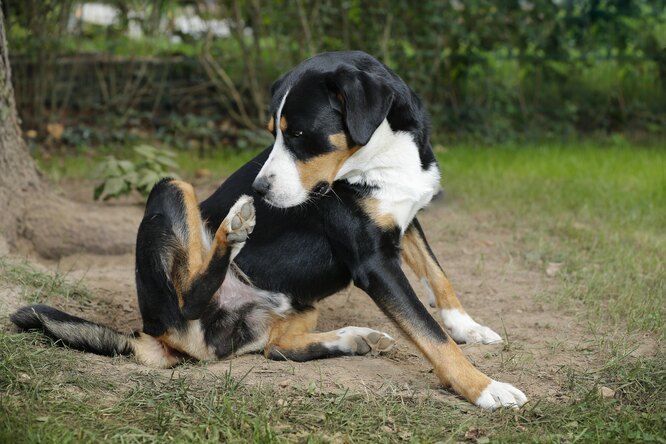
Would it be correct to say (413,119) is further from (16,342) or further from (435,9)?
(435,9)

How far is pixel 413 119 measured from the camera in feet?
13.4

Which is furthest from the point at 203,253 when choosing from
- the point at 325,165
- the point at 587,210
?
the point at 587,210

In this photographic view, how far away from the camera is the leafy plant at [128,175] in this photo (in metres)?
6.66

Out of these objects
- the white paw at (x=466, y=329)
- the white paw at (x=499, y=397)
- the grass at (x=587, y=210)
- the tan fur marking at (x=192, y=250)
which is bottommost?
the grass at (x=587, y=210)

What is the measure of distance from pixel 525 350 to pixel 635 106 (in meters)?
6.67

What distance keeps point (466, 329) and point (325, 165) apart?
1.21 metres

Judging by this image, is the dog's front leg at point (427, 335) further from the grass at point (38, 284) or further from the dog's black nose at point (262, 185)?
the grass at point (38, 284)

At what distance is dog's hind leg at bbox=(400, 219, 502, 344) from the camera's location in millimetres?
4488

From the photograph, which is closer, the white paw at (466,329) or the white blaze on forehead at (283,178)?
the white blaze on forehead at (283,178)

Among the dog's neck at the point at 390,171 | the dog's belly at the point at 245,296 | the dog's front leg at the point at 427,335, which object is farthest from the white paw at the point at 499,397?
the dog's belly at the point at 245,296

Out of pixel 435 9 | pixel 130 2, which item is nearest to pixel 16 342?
pixel 130 2

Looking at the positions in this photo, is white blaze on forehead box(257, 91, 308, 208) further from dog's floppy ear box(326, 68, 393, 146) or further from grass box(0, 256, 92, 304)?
grass box(0, 256, 92, 304)

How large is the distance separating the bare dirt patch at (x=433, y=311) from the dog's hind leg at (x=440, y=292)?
11 cm

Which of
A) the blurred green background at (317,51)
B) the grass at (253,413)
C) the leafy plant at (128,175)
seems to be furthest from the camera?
the blurred green background at (317,51)
